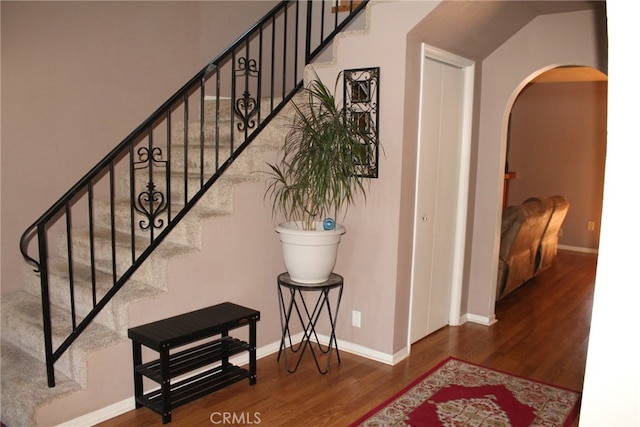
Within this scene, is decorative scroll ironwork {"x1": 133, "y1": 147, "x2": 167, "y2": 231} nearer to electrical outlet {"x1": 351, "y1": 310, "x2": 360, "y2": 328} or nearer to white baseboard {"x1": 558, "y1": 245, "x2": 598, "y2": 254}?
electrical outlet {"x1": 351, "y1": 310, "x2": 360, "y2": 328}

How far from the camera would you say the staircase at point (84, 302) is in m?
2.85

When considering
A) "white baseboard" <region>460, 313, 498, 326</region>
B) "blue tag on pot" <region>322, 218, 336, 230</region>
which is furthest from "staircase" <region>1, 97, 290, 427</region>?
"white baseboard" <region>460, 313, 498, 326</region>

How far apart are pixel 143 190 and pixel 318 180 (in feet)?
4.79

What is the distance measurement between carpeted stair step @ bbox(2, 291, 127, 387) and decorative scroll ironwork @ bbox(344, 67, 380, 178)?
1.88m

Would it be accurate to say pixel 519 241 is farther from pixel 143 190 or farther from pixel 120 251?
pixel 120 251

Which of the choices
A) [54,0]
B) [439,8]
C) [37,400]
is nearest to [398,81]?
[439,8]

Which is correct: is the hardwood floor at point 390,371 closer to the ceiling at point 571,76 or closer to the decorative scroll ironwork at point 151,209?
the decorative scroll ironwork at point 151,209

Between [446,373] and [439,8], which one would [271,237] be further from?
[439,8]

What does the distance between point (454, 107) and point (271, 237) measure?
173 centimetres

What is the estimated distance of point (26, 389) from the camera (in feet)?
9.23

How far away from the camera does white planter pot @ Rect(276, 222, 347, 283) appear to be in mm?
3422

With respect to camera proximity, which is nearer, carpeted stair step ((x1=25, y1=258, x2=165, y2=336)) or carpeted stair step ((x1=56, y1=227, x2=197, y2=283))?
carpeted stair step ((x1=25, y1=258, x2=165, y2=336))

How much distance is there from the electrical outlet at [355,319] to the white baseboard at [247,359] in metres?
0.14

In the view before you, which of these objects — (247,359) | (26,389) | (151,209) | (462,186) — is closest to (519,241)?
(462,186)
